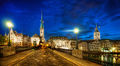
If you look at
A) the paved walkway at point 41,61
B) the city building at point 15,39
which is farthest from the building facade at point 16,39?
the paved walkway at point 41,61

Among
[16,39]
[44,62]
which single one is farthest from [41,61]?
[16,39]

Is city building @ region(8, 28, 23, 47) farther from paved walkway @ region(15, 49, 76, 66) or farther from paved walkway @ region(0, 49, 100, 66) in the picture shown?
paved walkway @ region(15, 49, 76, 66)

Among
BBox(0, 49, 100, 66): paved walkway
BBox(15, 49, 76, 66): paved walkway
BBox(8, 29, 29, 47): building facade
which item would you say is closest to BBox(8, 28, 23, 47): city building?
BBox(8, 29, 29, 47): building facade

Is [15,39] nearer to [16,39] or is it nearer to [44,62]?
[16,39]

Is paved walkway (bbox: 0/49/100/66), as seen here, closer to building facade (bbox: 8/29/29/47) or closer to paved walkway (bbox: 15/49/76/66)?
paved walkway (bbox: 15/49/76/66)

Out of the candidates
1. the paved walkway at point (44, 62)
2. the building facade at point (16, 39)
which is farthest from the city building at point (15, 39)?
the paved walkway at point (44, 62)

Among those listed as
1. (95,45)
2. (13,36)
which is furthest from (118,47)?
(13,36)

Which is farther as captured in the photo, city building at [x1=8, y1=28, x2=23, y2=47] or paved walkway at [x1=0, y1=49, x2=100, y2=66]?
city building at [x1=8, y1=28, x2=23, y2=47]

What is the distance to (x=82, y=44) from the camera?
198 ft

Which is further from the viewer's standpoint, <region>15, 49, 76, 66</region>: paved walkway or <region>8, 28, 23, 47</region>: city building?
<region>8, 28, 23, 47</region>: city building

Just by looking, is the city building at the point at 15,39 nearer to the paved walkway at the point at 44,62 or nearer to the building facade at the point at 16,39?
the building facade at the point at 16,39

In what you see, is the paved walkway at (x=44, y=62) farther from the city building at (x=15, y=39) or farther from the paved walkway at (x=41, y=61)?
the city building at (x=15, y=39)

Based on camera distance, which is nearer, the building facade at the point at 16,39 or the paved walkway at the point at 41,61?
the paved walkway at the point at 41,61

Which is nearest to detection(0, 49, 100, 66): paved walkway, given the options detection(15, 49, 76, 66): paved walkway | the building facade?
detection(15, 49, 76, 66): paved walkway
